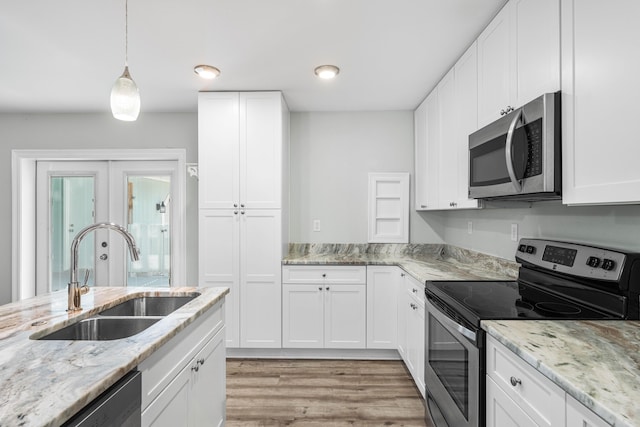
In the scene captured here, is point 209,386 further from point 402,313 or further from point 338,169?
point 338,169

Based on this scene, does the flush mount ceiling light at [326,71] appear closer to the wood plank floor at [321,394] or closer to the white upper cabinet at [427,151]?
the white upper cabinet at [427,151]

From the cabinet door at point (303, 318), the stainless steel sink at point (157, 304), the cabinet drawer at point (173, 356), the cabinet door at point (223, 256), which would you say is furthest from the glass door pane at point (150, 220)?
the cabinet drawer at point (173, 356)

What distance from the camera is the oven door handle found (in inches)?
52.0

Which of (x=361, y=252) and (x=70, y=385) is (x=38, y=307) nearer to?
(x=70, y=385)

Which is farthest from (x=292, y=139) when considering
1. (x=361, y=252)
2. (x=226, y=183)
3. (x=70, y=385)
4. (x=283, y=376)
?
(x=70, y=385)

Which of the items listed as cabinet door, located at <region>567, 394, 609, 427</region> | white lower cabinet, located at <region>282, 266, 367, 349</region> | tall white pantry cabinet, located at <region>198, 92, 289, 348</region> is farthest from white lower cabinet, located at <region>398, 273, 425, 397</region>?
cabinet door, located at <region>567, 394, 609, 427</region>

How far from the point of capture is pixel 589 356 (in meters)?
0.93

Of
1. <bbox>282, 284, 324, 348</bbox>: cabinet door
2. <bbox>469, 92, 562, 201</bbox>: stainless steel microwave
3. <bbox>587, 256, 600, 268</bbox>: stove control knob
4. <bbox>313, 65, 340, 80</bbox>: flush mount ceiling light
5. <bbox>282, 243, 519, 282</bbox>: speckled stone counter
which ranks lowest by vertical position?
<bbox>282, 284, 324, 348</bbox>: cabinet door

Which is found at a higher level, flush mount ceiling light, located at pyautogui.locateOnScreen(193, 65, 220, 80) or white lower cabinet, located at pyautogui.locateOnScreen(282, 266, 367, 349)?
flush mount ceiling light, located at pyautogui.locateOnScreen(193, 65, 220, 80)

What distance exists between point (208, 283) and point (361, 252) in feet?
5.03

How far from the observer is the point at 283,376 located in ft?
8.91

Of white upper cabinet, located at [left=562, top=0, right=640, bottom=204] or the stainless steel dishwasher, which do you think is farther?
white upper cabinet, located at [left=562, top=0, right=640, bottom=204]

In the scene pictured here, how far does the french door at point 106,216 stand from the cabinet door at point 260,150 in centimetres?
112

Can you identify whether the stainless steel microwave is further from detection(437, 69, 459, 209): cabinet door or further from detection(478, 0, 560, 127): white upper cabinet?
detection(437, 69, 459, 209): cabinet door
